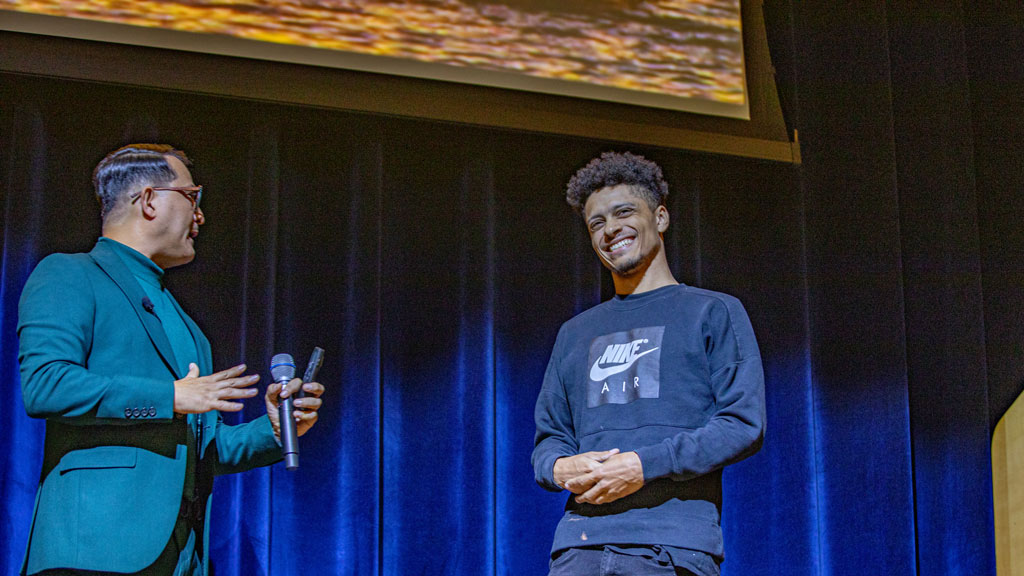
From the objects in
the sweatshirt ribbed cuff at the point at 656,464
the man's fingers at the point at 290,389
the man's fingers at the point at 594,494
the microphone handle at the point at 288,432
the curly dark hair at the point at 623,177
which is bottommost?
the man's fingers at the point at 594,494

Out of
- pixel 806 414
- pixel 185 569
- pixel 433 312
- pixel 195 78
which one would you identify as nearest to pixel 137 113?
pixel 195 78

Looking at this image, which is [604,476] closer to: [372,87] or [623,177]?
[623,177]

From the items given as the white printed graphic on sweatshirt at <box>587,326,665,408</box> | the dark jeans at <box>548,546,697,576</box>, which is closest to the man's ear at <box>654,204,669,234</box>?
the white printed graphic on sweatshirt at <box>587,326,665,408</box>

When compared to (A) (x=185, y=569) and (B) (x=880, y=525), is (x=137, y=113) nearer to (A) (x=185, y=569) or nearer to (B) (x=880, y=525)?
(A) (x=185, y=569)

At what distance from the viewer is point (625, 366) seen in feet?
6.57

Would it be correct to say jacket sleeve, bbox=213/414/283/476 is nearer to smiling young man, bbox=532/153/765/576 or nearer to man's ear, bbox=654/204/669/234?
smiling young man, bbox=532/153/765/576

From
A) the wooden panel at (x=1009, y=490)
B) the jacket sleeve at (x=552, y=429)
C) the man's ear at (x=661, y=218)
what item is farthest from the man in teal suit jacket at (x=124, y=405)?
the wooden panel at (x=1009, y=490)

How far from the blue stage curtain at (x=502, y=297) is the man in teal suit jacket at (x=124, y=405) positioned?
0.81 m

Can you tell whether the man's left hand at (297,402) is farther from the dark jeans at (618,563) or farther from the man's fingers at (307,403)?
the dark jeans at (618,563)

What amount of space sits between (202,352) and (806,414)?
6.81ft

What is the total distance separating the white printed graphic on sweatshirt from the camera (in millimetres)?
1964

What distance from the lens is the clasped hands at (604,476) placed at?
70.9 inches

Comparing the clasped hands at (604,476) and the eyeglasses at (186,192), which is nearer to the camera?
the clasped hands at (604,476)

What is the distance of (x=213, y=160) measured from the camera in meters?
2.94
